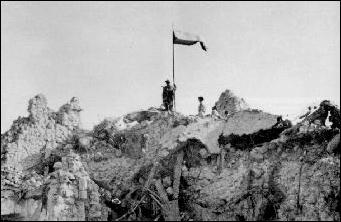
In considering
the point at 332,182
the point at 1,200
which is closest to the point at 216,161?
the point at 332,182

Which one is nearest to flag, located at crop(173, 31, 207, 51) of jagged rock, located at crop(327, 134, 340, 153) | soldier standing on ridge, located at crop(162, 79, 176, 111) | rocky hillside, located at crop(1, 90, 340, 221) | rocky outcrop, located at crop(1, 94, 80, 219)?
soldier standing on ridge, located at crop(162, 79, 176, 111)

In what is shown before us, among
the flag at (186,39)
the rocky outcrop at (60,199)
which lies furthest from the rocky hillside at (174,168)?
the flag at (186,39)

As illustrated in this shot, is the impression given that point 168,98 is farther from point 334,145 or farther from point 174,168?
point 334,145

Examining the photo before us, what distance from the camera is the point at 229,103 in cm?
1401

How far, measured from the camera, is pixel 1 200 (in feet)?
26.3

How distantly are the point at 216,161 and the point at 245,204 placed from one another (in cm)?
145

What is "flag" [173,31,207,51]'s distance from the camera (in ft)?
41.3

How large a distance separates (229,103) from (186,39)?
281 cm

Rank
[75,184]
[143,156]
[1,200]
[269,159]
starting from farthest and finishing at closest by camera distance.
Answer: [143,156]
[269,159]
[75,184]
[1,200]

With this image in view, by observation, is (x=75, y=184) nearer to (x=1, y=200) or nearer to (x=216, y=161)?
(x=1, y=200)

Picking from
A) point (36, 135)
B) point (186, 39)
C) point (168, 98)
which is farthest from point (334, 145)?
point (36, 135)

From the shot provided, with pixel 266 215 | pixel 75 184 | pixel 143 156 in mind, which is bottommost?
pixel 266 215

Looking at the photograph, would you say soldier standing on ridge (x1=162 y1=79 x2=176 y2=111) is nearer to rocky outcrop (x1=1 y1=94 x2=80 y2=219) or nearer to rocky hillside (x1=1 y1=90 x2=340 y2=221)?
rocky hillside (x1=1 y1=90 x2=340 y2=221)

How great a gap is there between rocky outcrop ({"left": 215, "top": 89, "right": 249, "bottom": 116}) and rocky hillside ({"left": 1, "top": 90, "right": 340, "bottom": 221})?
2.94 meters
